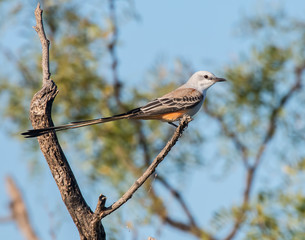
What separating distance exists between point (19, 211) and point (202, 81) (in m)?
4.94

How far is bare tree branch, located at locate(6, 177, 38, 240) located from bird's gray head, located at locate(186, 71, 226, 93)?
4.38m

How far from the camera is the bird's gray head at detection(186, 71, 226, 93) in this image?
5.86 m

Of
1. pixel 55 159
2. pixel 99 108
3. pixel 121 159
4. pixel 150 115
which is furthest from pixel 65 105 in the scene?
pixel 55 159

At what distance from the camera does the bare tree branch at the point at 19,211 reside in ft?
28.9

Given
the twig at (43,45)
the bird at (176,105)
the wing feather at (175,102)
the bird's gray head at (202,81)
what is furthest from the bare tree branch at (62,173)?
the bird's gray head at (202,81)

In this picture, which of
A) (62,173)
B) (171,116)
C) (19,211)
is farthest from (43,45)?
(19,211)

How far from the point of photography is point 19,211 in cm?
929

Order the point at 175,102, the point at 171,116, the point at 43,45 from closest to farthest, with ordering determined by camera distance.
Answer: the point at 43,45, the point at 171,116, the point at 175,102

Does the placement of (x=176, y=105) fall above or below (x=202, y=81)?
below

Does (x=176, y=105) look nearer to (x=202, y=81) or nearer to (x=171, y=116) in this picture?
(x=171, y=116)

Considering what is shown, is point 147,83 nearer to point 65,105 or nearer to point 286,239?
point 65,105

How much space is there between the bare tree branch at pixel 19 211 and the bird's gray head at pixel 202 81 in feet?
14.4

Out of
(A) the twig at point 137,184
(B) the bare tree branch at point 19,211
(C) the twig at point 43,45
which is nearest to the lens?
(A) the twig at point 137,184

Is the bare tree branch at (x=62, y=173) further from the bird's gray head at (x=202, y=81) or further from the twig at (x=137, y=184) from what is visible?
the bird's gray head at (x=202, y=81)
